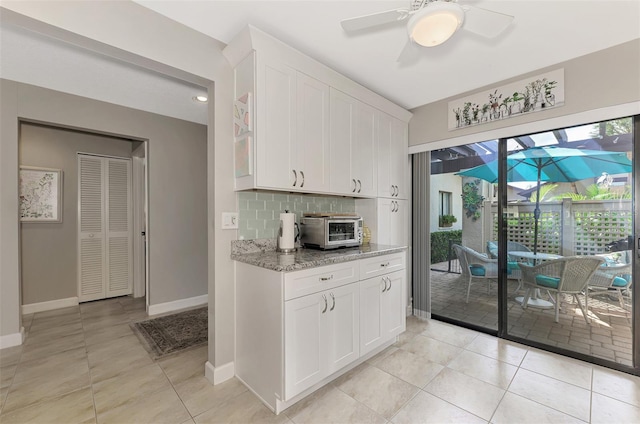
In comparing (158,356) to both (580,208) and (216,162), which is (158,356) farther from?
(580,208)

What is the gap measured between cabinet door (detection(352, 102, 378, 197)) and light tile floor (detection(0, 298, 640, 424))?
163 centimetres

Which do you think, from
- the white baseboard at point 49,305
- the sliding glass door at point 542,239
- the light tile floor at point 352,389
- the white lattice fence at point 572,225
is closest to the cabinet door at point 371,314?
the light tile floor at point 352,389

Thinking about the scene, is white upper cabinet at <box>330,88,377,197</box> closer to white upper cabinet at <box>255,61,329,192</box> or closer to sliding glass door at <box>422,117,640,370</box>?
white upper cabinet at <box>255,61,329,192</box>

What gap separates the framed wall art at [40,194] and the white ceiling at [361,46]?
146 centimetres

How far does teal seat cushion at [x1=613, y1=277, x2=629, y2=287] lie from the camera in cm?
225

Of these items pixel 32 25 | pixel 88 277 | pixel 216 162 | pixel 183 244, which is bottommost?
pixel 88 277

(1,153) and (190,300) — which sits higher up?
(1,153)

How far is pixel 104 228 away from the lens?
4016 millimetres

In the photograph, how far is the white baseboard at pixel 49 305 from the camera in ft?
11.2

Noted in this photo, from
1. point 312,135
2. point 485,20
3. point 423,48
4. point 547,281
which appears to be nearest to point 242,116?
point 312,135

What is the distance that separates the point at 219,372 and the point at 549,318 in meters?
3.10

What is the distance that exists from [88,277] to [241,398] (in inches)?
136

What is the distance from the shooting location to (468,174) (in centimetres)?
313

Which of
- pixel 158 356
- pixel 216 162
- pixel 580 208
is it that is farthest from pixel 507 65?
pixel 158 356
